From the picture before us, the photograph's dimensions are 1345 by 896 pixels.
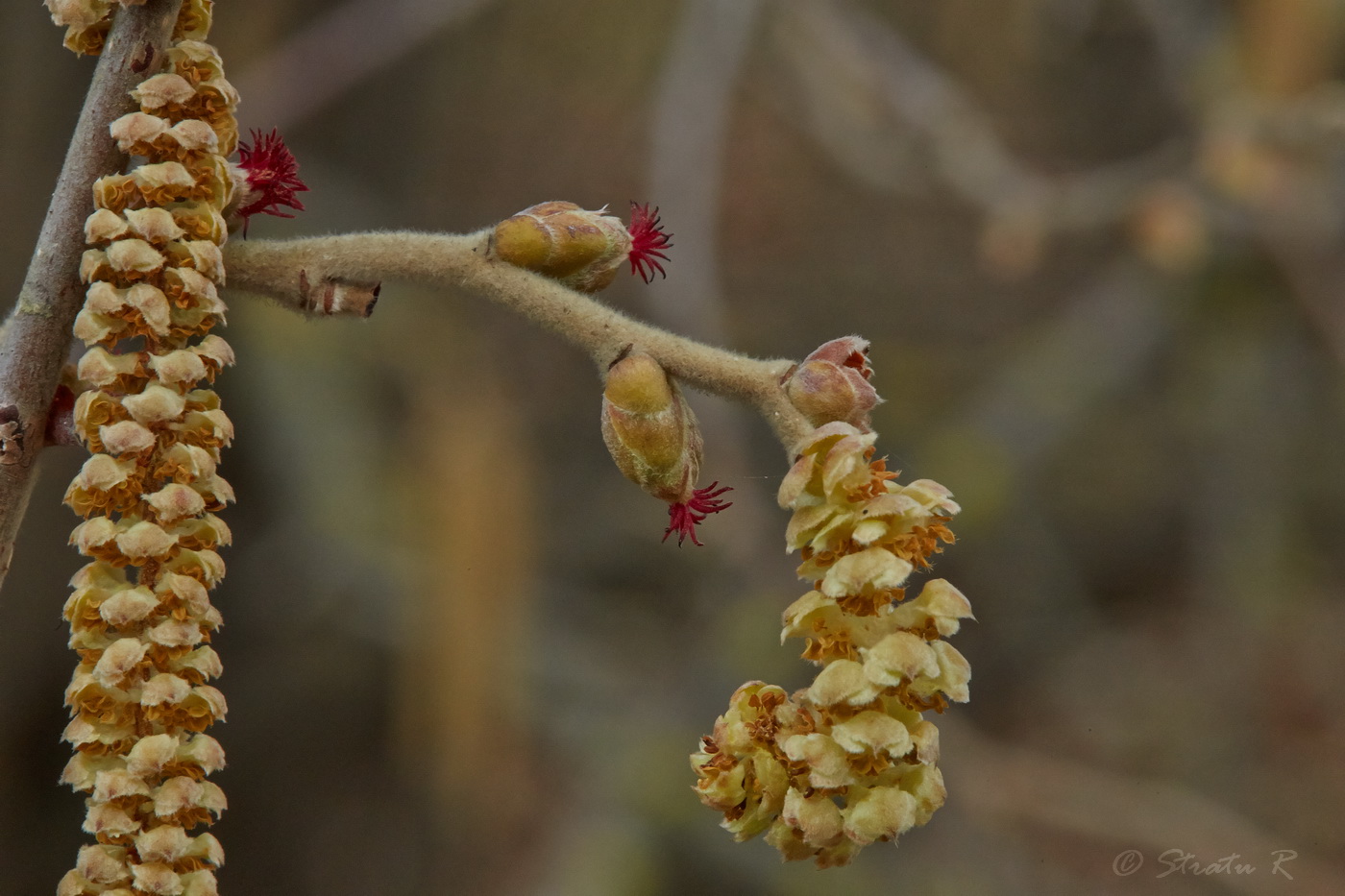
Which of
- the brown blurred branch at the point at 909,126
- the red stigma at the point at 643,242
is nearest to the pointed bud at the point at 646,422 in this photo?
the red stigma at the point at 643,242

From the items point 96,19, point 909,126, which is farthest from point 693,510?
point 909,126

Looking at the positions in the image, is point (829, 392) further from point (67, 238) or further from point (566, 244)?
point (67, 238)

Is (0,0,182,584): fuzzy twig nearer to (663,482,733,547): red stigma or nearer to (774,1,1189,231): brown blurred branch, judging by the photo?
(663,482,733,547): red stigma

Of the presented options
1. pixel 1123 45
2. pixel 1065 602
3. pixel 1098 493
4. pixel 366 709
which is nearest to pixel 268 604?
pixel 366 709

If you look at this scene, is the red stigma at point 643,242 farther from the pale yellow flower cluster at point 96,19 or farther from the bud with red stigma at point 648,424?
the pale yellow flower cluster at point 96,19

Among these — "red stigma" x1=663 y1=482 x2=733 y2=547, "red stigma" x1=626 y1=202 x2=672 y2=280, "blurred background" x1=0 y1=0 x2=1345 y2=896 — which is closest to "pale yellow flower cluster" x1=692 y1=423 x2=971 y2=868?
"red stigma" x1=663 y1=482 x2=733 y2=547

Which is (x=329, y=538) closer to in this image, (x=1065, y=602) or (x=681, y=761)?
(x=681, y=761)

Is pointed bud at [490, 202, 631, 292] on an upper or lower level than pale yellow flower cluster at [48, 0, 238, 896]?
upper
